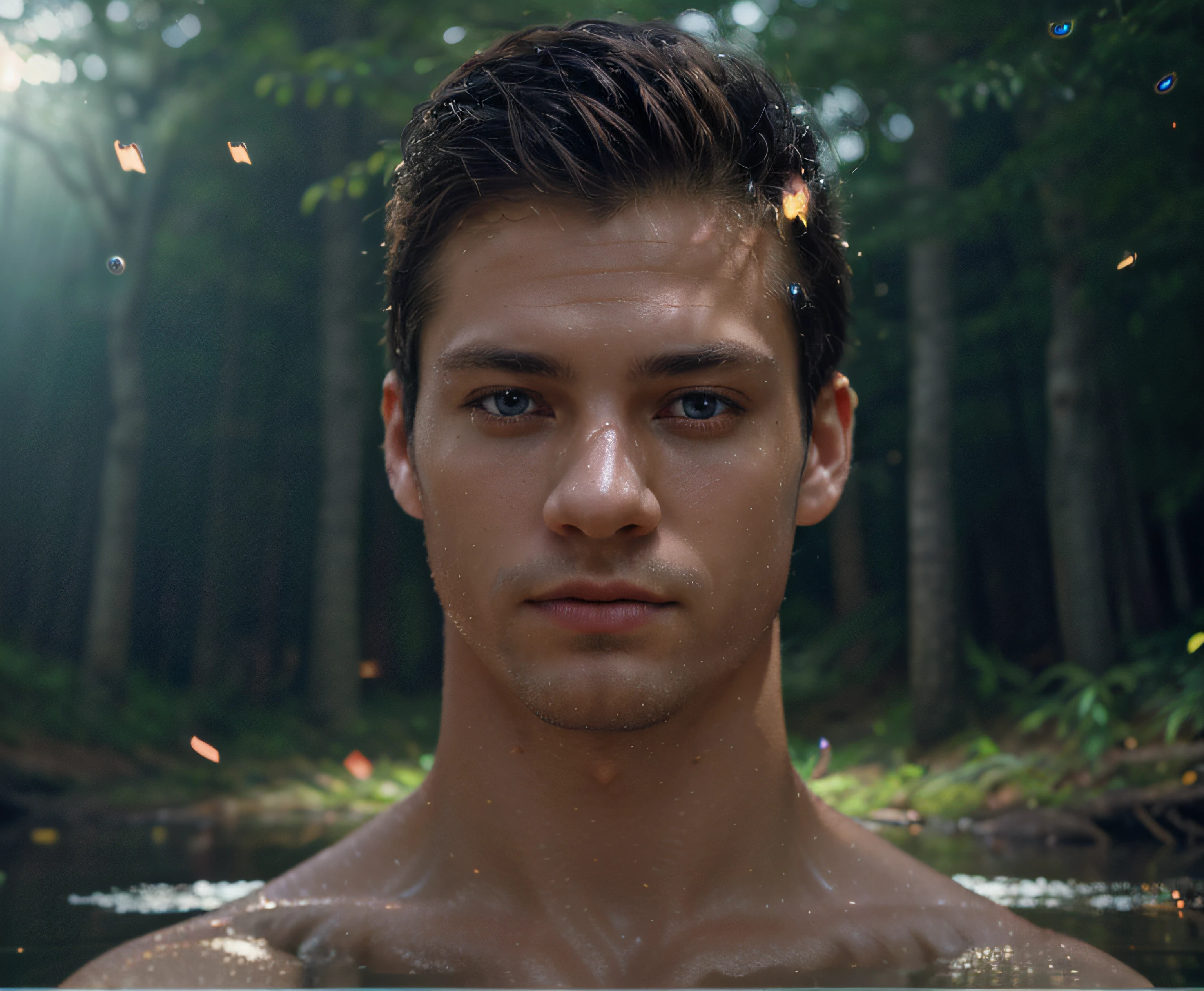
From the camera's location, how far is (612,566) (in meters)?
2.18

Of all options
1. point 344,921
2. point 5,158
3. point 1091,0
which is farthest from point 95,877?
point 5,158

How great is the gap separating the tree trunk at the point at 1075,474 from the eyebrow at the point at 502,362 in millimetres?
6360

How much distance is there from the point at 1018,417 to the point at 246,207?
9353 mm

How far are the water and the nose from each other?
187cm

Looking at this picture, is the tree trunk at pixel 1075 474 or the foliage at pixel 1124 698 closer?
the foliage at pixel 1124 698

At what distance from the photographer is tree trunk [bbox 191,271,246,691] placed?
1366 cm

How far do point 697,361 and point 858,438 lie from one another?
651cm

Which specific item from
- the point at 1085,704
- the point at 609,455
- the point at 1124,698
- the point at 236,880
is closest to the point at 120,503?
the point at 236,880

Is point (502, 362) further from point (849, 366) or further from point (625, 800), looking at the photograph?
point (849, 366)

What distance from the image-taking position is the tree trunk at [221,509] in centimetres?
1366

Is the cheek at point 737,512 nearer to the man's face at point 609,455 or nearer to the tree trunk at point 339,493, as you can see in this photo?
the man's face at point 609,455

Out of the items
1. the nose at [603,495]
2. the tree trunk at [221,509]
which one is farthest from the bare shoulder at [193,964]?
the tree trunk at [221,509]

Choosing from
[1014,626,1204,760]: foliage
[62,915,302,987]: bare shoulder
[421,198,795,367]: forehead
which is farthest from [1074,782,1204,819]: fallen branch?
[62,915,302,987]: bare shoulder

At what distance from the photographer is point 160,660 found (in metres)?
14.1
